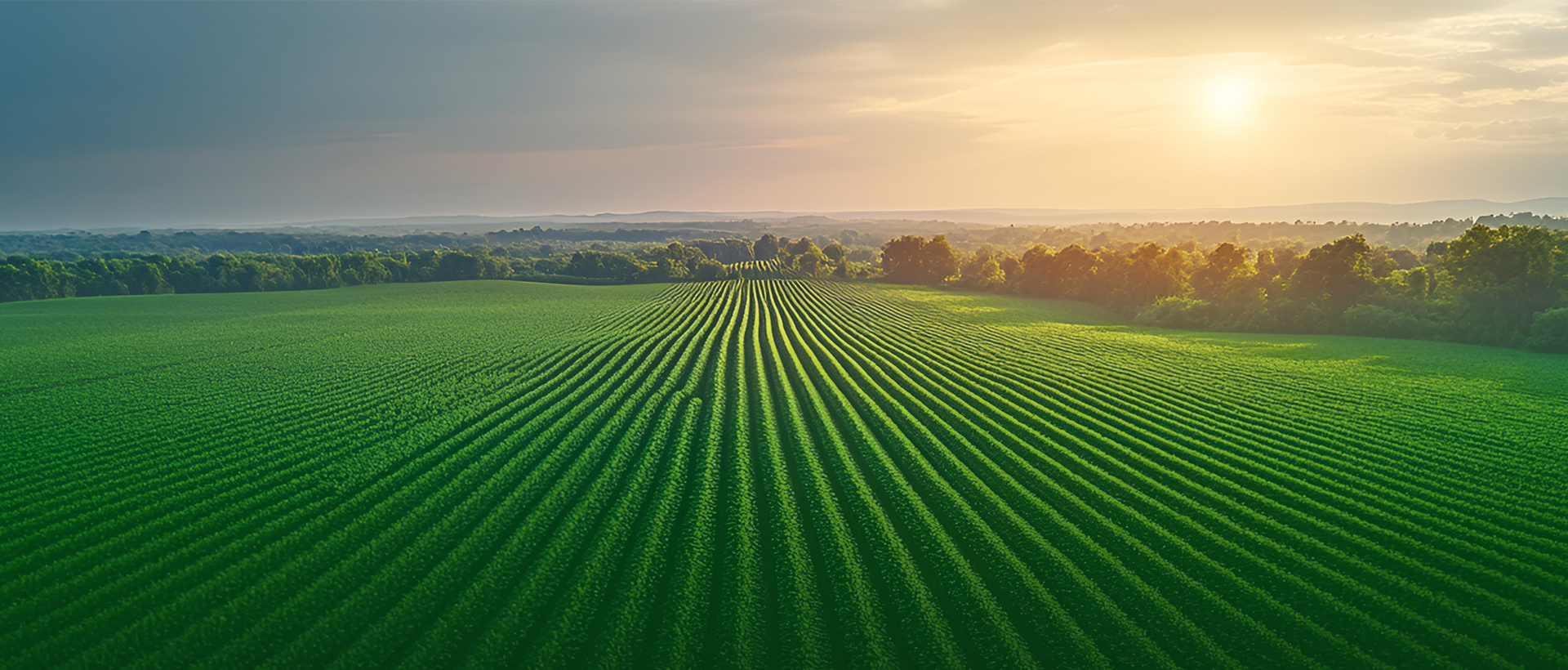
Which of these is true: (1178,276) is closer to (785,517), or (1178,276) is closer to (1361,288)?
(1361,288)

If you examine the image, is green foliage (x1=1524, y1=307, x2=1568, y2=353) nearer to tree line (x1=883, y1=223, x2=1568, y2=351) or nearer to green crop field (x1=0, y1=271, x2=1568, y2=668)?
tree line (x1=883, y1=223, x2=1568, y2=351)

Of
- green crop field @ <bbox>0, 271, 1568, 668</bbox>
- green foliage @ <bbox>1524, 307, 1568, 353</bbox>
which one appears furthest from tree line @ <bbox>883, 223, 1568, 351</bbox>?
green crop field @ <bbox>0, 271, 1568, 668</bbox>

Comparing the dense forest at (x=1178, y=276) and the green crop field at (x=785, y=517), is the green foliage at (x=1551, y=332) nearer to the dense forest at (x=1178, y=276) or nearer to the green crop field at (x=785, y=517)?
the dense forest at (x=1178, y=276)

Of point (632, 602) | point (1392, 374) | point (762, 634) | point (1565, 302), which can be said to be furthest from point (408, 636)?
point (1565, 302)

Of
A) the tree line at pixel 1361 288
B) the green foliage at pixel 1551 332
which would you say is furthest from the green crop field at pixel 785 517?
the tree line at pixel 1361 288

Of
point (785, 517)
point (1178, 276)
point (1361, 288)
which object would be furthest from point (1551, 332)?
point (785, 517)

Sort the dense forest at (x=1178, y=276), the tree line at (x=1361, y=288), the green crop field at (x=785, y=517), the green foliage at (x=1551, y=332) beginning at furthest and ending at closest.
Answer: the dense forest at (x=1178, y=276) < the tree line at (x=1361, y=288) < the green foliage at (x=1551, y=332) < the green crop field at (x=785, y=517)
